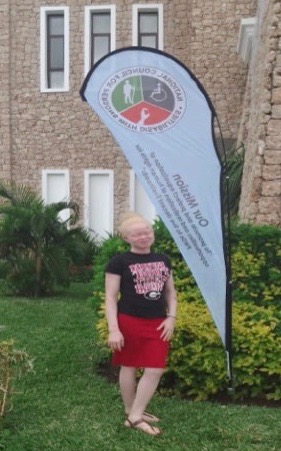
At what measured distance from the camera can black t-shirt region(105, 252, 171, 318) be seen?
5.18 metres

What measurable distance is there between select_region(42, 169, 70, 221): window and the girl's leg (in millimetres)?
14356

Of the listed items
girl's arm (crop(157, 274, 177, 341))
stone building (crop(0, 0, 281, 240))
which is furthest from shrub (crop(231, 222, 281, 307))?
stone building (crop(0, 0, 281, 240))

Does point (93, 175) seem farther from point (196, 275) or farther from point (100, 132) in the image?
point (196, 275)

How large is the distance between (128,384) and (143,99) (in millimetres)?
2097

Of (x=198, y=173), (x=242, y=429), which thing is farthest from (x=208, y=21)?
(x=242, y=429)

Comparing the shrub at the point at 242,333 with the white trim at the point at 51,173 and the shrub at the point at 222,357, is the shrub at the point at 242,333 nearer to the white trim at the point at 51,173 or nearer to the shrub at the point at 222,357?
the shrub at the point at 222,357

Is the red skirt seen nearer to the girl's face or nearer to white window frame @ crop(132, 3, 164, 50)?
the girl's face

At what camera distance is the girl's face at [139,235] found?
17.0 ft

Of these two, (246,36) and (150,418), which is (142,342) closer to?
(150,418)

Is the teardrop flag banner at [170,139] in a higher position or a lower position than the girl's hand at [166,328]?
higher

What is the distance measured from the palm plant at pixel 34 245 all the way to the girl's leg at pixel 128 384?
813 cm

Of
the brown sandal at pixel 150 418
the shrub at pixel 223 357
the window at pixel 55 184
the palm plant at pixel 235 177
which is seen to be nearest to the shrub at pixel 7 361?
the brown sandal at pixel 150 418

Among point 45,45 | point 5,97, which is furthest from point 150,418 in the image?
point 45,45

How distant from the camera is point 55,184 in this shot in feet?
64.8
